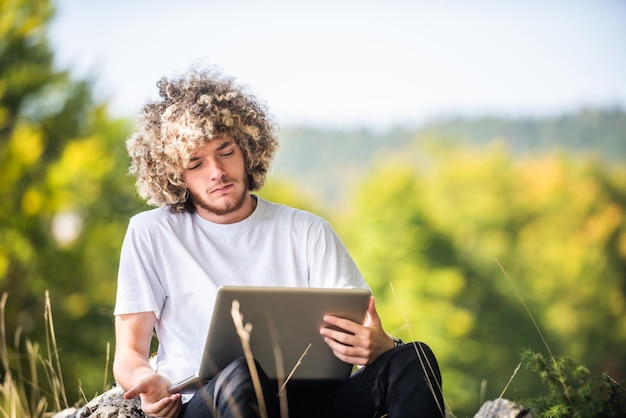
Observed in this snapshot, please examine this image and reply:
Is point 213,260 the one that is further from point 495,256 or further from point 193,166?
point 495,256

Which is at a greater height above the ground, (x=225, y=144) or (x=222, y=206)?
(x=225, y=144)

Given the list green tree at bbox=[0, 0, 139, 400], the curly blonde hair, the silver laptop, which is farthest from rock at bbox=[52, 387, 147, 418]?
green tree at bbox=[0, 0, 139, 400]

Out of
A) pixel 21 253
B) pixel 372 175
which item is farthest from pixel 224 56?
pixel 21 253

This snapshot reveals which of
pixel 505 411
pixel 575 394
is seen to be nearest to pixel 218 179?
pixel 505 411

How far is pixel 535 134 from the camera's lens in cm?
3127

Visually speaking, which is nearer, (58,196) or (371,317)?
(371,317)

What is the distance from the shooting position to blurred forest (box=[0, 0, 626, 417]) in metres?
14.1

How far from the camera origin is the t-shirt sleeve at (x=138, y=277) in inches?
84.9

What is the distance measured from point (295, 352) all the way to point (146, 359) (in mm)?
384

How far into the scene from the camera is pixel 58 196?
44.3 ft

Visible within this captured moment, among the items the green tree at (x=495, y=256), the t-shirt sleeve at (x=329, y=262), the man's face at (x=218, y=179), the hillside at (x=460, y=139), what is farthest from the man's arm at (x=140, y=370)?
the hillside at (x=460, y=139)

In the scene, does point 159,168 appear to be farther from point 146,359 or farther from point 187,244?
point 146,359

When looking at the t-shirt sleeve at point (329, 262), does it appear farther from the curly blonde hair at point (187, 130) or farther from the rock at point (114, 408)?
the rock at point (114, 408)

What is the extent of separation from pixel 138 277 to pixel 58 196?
11890mm
